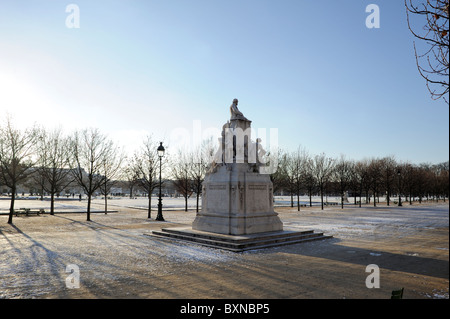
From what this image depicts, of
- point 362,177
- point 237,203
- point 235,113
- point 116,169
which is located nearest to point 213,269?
point 237,203

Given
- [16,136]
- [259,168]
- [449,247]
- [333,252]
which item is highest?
[16,136]

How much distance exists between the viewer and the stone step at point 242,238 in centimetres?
1123

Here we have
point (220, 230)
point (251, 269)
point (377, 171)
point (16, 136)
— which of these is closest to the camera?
point (251, 269)

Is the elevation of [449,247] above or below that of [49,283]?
above

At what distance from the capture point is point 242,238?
1160 cm

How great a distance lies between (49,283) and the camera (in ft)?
22.2

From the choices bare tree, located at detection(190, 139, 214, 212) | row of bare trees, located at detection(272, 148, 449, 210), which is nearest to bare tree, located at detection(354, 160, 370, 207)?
row of bare trees, located at detection(272, 148, 449, 210)

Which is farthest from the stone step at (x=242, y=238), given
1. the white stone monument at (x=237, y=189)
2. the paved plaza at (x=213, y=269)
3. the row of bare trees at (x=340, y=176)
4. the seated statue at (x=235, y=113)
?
the row of bare trees at (x=340, y=176)

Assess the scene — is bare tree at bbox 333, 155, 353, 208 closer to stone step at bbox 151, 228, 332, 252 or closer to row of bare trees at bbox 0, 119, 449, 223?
row of bare trees at bbox 0, 119, 449, 223

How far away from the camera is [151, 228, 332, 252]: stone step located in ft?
36.9

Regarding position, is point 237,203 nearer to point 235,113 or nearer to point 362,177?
point 235,113
